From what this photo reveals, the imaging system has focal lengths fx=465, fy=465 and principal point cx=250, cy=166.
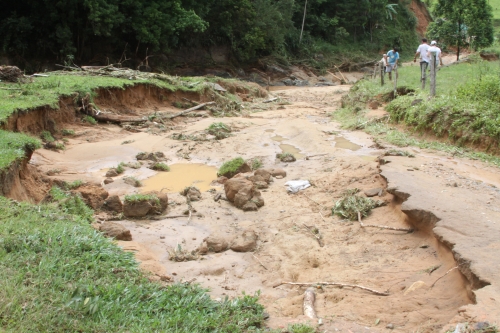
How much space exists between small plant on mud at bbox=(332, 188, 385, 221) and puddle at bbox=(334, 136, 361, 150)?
4260 mm

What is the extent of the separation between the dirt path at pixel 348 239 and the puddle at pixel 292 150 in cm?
29

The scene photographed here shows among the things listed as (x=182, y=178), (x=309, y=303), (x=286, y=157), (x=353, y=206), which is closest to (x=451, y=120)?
(x=286, y=157)

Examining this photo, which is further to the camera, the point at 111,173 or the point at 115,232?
the point at 111,173

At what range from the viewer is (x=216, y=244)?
Answer: 5.97 m

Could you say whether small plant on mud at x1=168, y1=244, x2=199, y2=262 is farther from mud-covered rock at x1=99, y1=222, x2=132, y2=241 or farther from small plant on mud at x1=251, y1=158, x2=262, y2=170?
small plant on mud at x1=251, y1=158, x2=262, y2=170

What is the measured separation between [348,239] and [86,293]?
12.0ft

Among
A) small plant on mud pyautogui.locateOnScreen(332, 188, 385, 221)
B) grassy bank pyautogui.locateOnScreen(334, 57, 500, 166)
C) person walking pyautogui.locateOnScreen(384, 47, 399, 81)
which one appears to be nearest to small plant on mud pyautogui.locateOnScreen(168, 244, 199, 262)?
small plant on mud pyautogui.locateOnScreen(332, 188, 385, 221)

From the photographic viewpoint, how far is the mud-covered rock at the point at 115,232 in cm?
563

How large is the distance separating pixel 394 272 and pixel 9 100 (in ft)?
30.8

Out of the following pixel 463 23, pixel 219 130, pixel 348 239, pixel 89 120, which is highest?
pixel 463 23

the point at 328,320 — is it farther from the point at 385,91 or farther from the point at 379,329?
the point at 385,91

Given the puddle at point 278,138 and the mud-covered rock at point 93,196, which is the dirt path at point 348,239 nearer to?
the mud-covered rock at point 93,196

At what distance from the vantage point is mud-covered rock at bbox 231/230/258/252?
19.6ft

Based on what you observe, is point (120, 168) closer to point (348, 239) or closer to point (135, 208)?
point (135, 208)
